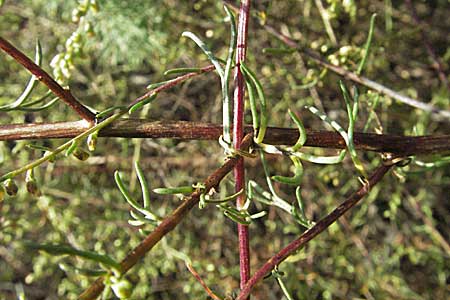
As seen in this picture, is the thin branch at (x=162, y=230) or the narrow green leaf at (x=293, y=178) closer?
the thin branch at (x=162, y=230)

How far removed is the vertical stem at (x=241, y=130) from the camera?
0.61 metres

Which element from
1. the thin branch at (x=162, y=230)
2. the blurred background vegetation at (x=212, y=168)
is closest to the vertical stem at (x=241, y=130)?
the thin branch at (x=162, y=230)

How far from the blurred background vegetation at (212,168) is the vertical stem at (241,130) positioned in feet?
2.36

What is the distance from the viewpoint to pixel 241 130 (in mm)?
612

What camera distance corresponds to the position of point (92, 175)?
5.02 feet

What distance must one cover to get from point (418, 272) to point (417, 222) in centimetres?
14

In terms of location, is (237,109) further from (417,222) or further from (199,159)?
(417,222)

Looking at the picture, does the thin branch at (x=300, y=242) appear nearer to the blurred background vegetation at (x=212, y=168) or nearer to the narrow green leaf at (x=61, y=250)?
the narrow green leaf at (x=61, y=250)

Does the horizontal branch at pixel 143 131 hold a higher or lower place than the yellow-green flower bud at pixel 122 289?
higher

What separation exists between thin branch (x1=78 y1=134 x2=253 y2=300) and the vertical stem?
2 centimetres

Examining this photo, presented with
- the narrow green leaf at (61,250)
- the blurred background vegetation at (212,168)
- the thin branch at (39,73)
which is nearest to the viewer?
the narrow green leaf at (61,250)

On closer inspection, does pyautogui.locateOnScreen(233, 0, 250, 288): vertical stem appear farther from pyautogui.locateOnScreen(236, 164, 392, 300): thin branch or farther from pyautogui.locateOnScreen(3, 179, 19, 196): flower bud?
pyautogui.locateOnScreen(3, 179, 19, 196): flower bud

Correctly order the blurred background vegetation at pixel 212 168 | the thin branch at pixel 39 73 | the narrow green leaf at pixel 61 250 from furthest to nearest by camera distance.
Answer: the blurred background vegetation at pixel 212 168
the thin branch at pixel 39 73
the narrow green leaf at pixel 61 250

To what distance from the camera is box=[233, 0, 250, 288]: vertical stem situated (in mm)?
608
